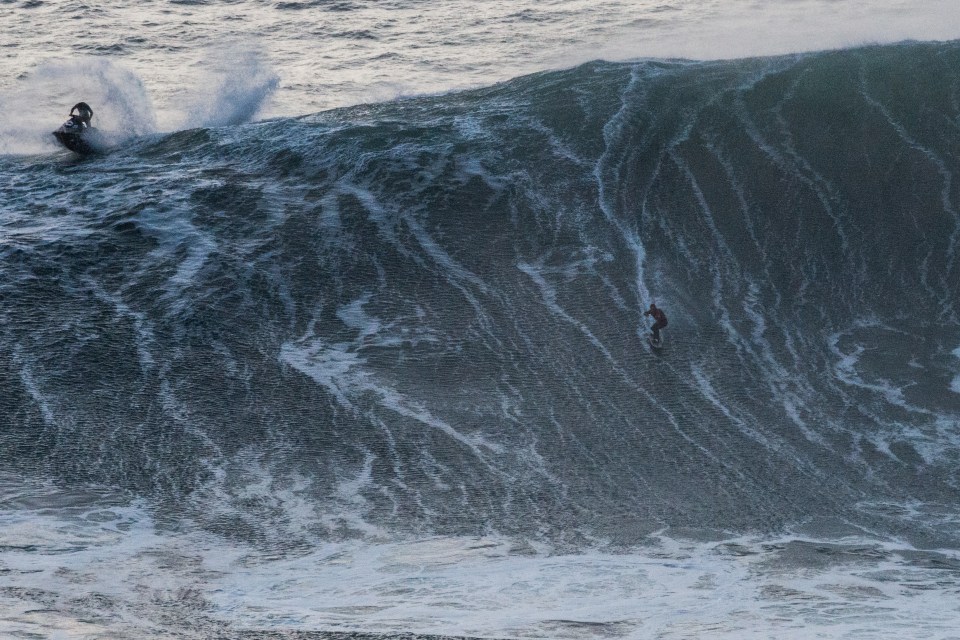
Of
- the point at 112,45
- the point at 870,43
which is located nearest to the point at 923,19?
the point at 870,43

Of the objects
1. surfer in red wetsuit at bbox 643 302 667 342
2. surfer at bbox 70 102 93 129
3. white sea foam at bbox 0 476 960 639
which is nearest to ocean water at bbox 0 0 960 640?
white sea foam at bbox 0 476 960 639

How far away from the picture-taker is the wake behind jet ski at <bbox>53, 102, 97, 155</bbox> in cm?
3095

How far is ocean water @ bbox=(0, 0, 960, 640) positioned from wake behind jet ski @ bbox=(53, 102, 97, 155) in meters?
0.46

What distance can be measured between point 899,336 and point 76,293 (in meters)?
16.9

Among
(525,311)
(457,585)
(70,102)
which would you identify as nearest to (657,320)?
(525,311)

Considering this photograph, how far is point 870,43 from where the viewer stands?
101 ft

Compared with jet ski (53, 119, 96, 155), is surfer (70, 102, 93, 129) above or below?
above

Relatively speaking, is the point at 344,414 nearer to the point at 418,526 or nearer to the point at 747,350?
the point at 418,526

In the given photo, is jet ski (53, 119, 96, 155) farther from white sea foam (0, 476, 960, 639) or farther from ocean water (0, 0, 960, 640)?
white sea foam (0, 476, 960, 639)

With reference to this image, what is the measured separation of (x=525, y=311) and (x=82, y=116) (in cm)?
1691

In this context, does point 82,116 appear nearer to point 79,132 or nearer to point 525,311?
point 79,132

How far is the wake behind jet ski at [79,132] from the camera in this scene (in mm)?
30953

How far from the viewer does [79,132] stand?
103 ft

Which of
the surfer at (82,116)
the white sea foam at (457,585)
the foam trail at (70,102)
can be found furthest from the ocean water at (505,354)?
the surfer at (82,116)
